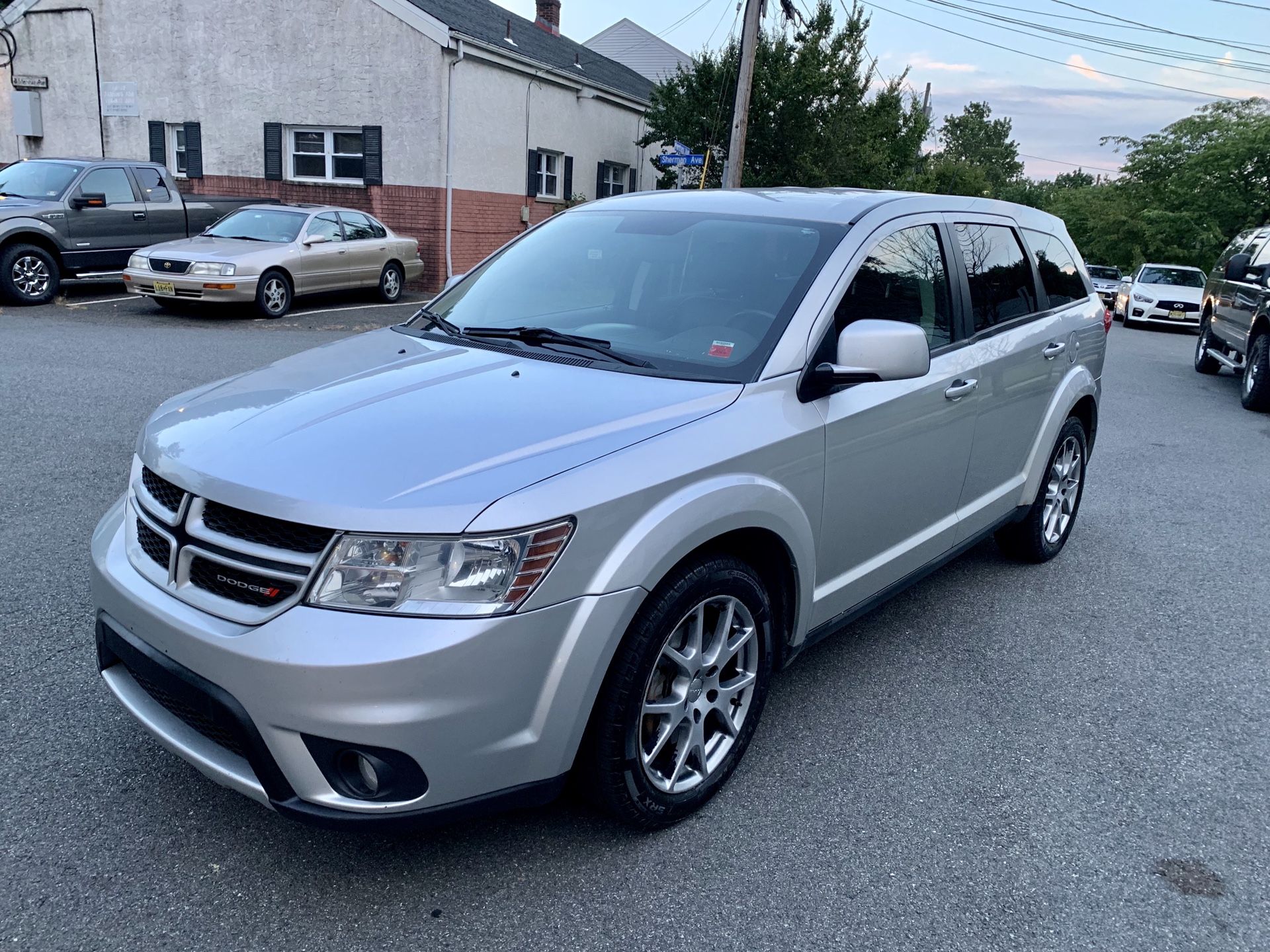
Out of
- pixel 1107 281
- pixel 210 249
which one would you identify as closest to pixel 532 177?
pixel 210 249

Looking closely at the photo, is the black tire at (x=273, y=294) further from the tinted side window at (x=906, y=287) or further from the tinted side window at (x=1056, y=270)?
the tinted side window at (x=906, y=287)

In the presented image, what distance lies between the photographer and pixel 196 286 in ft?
41.5

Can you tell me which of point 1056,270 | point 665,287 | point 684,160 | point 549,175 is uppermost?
point 684,160

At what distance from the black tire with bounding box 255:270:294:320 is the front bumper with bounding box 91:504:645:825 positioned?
38.5ft

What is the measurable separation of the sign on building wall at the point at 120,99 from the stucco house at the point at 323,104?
3cm

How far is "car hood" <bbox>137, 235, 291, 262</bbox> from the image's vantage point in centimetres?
1285

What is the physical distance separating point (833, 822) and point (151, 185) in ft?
48.9

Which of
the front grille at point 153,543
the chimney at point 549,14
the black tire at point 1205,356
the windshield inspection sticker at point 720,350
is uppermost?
the chimney at point 549,14

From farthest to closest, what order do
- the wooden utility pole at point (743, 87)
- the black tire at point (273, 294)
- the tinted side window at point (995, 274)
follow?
the wooden utility pole at point (743, 87), the black tire at point (273, 294), the tinted side window at point (995, 274)

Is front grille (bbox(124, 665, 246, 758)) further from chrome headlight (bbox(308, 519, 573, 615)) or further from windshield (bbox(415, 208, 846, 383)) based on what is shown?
windshield (bbox(415, 208, 846, 383))

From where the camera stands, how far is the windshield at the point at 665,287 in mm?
3246

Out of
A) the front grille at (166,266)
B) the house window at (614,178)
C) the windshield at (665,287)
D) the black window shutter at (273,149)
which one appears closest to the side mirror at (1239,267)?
the windshield at (665,287)

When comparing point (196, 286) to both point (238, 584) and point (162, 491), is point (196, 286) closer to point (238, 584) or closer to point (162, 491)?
point (162, 491)

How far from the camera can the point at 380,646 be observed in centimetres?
222
